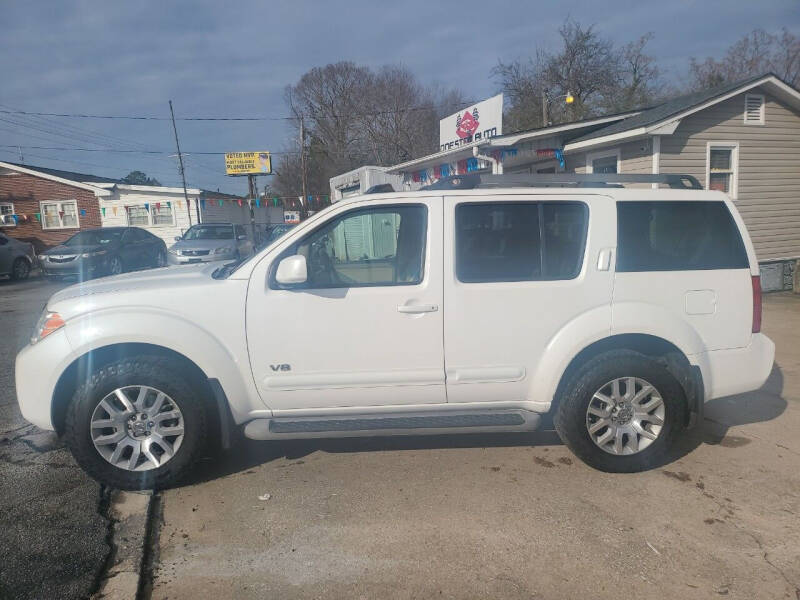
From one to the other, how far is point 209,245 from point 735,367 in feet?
48.5

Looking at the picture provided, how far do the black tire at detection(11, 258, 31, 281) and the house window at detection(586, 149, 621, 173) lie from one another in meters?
17.1

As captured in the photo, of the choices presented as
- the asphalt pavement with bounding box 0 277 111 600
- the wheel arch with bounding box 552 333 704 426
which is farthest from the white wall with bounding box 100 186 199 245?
the wheel arch with bounding box 552 333 704 426

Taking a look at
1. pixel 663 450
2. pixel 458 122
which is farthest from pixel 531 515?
pixel 458 122

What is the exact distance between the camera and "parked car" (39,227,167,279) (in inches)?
634

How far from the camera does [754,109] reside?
1175 cm

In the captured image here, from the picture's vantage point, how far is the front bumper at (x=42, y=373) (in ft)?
11.2

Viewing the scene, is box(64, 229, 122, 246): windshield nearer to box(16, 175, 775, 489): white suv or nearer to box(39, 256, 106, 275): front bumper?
box(39, 256, 106, 275): front bumper

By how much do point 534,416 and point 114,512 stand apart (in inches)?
103

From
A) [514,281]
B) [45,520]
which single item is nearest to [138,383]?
[45,520]

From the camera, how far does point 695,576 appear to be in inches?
105

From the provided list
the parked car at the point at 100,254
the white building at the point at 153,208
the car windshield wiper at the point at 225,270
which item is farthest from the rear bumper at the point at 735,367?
the white building at the point at 153,208

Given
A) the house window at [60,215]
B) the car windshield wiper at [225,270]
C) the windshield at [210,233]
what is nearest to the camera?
the car windshield wiper at [225,270]

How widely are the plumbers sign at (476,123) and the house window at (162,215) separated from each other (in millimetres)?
16142

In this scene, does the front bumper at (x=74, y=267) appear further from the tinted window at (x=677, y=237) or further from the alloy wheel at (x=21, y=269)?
the tinted window at (x=677, y=237)
